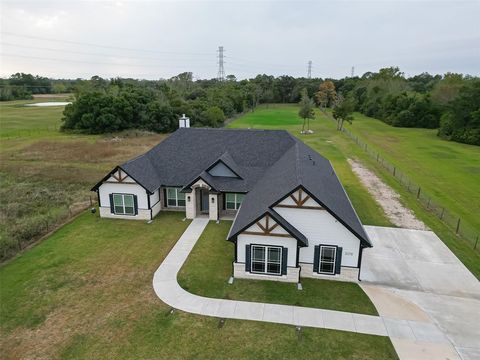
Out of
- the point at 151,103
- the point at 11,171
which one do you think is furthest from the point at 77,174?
the point at 151,103

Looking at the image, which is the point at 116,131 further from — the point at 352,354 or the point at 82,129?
the point at 352,354

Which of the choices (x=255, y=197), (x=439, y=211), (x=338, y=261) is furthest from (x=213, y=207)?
(x=439, y=211)

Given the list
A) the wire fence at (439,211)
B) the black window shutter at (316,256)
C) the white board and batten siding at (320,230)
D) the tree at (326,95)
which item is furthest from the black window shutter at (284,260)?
the tree at (326,95)

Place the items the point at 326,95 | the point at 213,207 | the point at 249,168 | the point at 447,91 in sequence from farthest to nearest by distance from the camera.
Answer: the point at 326,95 < the point at 447,91 < the point at 249,168 < the point at 213,207

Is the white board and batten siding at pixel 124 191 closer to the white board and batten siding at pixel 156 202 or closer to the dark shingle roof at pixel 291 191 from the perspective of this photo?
the white board and batten siding at pixel 156 202

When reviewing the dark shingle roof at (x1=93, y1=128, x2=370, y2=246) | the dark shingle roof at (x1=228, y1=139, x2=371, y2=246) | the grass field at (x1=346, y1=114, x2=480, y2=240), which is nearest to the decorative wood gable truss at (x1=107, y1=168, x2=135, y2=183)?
the dark shingle roof at (x1=93, y1=128, x2=370, y2=246)

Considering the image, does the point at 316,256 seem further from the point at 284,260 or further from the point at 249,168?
the point at 249,168

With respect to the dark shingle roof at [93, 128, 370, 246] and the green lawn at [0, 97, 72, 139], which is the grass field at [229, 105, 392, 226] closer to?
the dark shingle roof at [93, 128, 370, 246]
